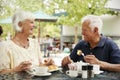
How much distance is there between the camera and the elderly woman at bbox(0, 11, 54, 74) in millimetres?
1951

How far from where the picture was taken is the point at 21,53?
2.10 metres

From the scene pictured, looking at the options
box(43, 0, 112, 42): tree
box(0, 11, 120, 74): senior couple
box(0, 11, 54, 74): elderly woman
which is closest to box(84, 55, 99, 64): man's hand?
box(0, 11, 120, 74): senior couple

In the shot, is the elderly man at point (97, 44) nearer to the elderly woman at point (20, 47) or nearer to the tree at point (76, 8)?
the elderly woman at point (20, 47)

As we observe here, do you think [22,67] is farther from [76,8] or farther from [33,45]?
[76,8]

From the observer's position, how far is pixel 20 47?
212 cm

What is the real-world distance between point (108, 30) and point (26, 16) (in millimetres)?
7318

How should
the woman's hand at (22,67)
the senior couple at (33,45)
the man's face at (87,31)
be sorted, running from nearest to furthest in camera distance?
the woman's hand at (22,67) → the senior couple at (33,45) → the man's face at (87,31)

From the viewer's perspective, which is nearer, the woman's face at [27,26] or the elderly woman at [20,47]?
the elderly woman at [20,47]

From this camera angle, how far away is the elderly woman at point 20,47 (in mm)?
1951

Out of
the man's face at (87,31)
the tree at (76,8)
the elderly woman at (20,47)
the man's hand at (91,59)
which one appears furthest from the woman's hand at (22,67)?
the tree at (76,8)

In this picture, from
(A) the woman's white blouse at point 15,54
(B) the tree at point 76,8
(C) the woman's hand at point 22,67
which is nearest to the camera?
(C) the woman's hand at point 22,67

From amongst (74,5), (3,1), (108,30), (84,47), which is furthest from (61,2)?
(84,47)

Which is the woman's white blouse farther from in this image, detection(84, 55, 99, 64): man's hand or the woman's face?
detection(84, 55, 99, 64): man's hand

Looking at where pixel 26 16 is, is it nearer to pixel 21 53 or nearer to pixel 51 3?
pixel 21 53
